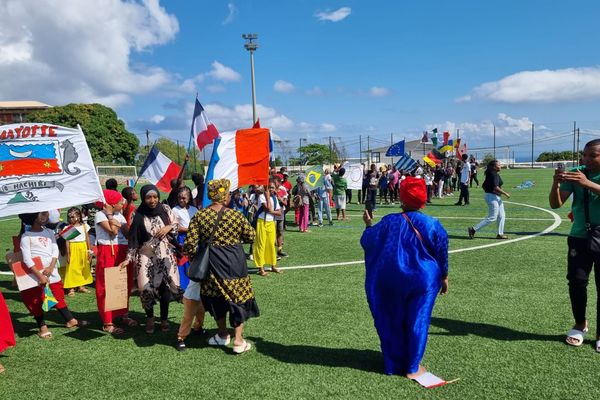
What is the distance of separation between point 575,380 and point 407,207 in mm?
2104

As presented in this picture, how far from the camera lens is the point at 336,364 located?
14.2 feet

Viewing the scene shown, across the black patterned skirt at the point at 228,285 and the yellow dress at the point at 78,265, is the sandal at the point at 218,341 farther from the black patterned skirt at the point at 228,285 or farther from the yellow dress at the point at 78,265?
the yellow dress at the point at 78,265

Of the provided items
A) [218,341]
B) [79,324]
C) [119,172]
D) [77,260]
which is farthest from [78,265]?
[119,172]

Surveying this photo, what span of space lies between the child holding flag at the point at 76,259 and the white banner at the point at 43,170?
2234mm

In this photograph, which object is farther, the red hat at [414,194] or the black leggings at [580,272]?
the black leggings at [580,272]

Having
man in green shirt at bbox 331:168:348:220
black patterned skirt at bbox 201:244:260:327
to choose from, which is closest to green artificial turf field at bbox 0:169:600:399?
black patterned skirt at bbox 201:244:260:327

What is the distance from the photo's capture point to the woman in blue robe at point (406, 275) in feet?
12.4

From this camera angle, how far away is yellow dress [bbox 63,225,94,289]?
23.6 ft

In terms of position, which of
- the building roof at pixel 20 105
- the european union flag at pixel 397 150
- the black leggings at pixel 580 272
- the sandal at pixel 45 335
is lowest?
the sandal at pixel 45 335

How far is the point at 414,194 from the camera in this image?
3850 mm

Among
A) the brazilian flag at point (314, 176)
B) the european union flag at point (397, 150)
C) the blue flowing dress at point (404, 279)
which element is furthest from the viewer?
the european union flag at point (397, 150)

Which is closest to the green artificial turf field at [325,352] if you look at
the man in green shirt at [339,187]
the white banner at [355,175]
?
the man in green shirt at [339,187]

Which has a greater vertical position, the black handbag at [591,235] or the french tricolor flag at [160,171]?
the french tricolor flag at [160,171]

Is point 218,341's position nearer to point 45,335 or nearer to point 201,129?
point 45,335
